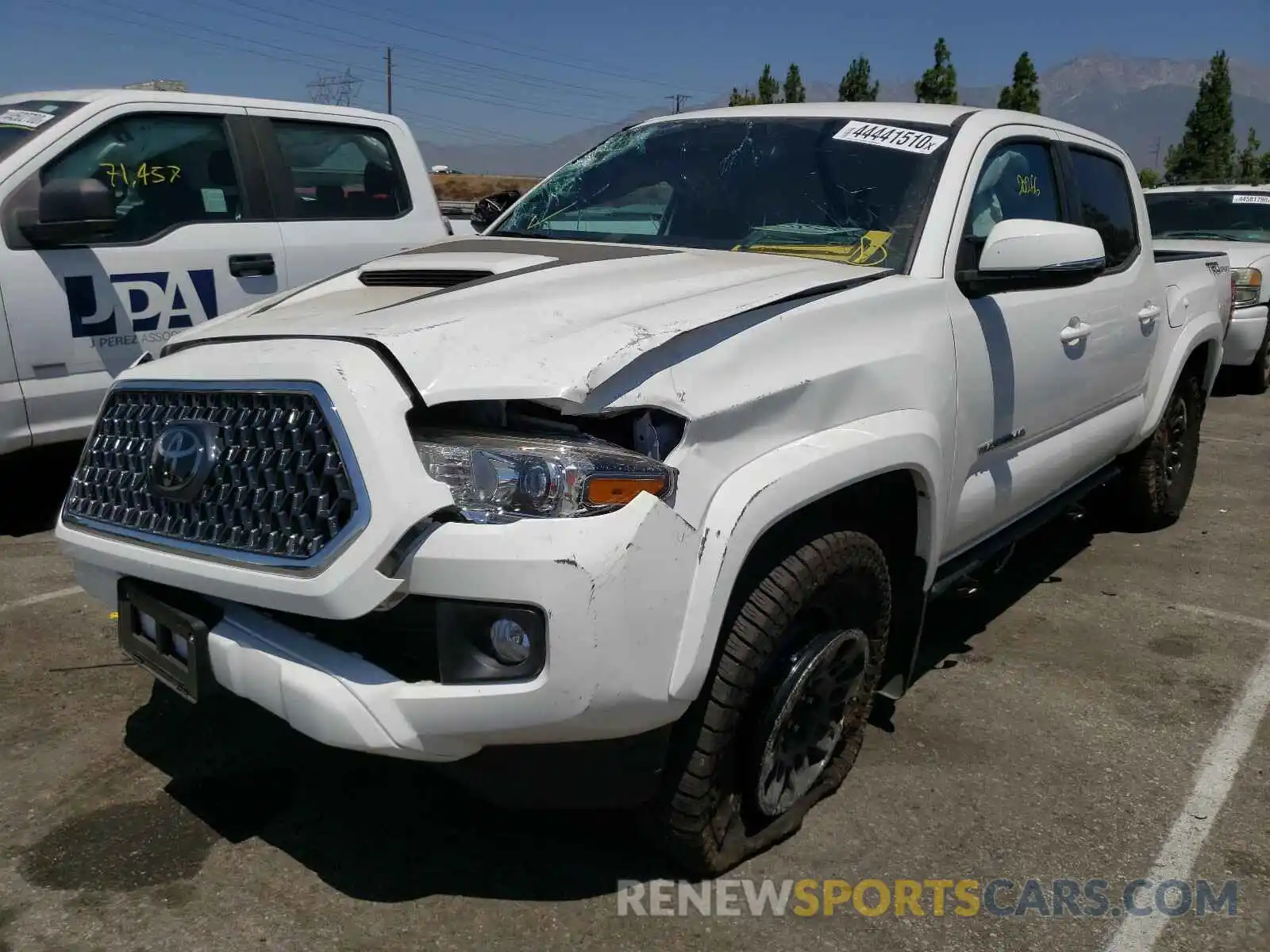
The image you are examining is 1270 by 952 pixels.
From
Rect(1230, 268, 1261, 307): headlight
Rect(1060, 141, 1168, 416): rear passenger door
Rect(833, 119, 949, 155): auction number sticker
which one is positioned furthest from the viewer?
Rect(1230, 268, 1261, 307): headlight

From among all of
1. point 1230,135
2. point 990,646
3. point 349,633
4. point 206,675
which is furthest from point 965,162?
point 1230,135

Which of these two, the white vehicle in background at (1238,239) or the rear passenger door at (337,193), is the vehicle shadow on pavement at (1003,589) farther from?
the white vehicle in background at (1238,239)

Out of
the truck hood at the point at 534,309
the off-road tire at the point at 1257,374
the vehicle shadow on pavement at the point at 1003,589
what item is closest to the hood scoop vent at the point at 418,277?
the truck hood at the point at 534,309

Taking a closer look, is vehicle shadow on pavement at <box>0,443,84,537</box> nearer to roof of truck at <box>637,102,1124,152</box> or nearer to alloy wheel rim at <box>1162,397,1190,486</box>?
roof of truck at <box>637,102,1124,152</box>

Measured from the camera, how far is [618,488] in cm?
206

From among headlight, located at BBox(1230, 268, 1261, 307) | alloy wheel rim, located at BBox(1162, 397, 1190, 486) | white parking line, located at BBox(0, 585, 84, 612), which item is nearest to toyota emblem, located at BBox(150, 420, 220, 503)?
white parking line, located at BBox(0, 585, 84, 612)

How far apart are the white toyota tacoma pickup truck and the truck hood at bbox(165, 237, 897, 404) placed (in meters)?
0.01

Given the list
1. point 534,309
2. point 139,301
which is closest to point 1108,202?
point 534,309

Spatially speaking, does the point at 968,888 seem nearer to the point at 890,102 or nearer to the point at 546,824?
the point at 546,824

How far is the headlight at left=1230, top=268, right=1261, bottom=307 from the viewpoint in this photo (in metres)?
9.23

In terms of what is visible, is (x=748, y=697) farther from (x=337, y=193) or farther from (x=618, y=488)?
(x=337, y=193)

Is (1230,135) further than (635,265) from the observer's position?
Yes

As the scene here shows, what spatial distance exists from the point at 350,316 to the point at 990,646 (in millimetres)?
2713

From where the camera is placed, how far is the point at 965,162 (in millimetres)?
3295
